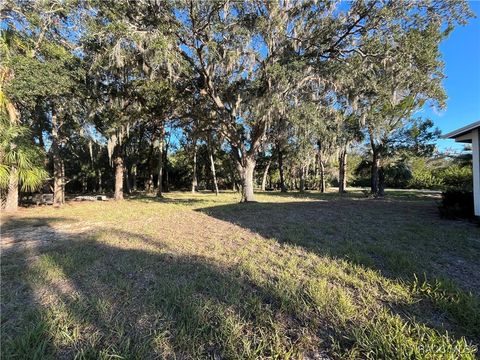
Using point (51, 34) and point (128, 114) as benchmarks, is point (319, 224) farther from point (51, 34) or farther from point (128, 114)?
point (51, 34)

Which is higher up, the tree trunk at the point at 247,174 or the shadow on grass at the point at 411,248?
the tree trunk at the point at 247,174

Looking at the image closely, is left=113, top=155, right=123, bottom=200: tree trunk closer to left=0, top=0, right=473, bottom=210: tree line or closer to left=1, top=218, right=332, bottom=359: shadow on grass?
left=0, top=0, right=473, bottom=210: tree line

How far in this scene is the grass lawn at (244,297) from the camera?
6.36 feet

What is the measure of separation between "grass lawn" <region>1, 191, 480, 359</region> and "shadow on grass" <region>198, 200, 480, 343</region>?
2 centimetres

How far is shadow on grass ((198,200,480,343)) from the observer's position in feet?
7.80

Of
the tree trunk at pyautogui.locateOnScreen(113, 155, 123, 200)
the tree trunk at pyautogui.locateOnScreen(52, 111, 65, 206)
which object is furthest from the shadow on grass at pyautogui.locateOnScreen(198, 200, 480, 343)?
the tree trunk at pyautogui.locateOnScreen(113, 155, 123, 200)

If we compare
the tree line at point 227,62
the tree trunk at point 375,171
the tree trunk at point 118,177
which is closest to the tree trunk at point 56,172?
the tree line at point 227,62

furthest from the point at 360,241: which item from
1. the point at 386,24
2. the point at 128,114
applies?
the point at 128,114

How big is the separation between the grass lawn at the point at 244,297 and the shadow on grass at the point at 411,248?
0.02 metres

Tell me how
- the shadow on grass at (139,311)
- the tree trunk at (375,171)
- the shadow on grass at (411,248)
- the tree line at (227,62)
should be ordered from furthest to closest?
the tree trunk at (375,171) → the tree line at (227,62) → the shadow on grass at (411,248) → the shadow on grass at (139,311)

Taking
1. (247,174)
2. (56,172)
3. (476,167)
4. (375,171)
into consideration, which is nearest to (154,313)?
(476,167)

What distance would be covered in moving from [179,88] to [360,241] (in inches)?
366

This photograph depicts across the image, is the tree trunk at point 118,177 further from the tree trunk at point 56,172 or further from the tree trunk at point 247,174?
the tree trunk at point 247,174

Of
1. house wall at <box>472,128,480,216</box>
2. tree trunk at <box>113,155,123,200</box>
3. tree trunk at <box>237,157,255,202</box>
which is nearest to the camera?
house wall at <box>472,128,480,216</box>
